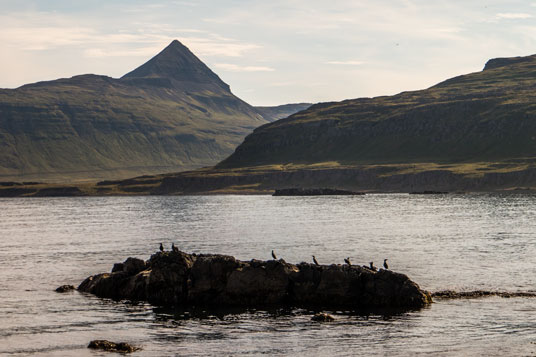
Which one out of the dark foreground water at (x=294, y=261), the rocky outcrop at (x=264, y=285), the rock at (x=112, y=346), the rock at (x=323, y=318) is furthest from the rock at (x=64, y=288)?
the rock at (x=323, y=318)

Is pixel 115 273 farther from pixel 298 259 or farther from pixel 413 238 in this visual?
pixel 413 238

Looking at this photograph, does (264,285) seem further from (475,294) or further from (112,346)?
(475,294)

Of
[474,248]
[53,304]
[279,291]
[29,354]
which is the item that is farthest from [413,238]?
[29,354]

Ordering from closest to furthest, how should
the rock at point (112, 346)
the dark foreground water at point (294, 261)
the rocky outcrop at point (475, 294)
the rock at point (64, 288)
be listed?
the rock at point (112, 346)
the dark foreground water at point (294, 261)
the rocky outcrop at point (475, 294)
the rock at point (64, 288)

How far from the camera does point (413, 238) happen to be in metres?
103

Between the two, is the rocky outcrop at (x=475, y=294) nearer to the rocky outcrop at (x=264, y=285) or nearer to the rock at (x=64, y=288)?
the rocky outcrop at (x=264, y=285)

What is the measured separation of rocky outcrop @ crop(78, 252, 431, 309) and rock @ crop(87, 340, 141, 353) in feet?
44.4

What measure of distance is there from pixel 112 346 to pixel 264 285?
1607cm

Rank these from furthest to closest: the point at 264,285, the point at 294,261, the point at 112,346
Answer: the point at 294,261, the point at 264,285, the point at 112,346

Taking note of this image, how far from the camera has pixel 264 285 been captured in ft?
192

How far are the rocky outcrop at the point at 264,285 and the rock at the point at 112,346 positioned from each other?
44.4 feet

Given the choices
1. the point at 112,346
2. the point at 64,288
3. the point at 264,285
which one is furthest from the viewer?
the point at 64,288

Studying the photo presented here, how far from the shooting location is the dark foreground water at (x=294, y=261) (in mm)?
46250

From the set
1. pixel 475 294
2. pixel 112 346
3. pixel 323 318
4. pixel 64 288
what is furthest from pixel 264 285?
pixel 64 288
